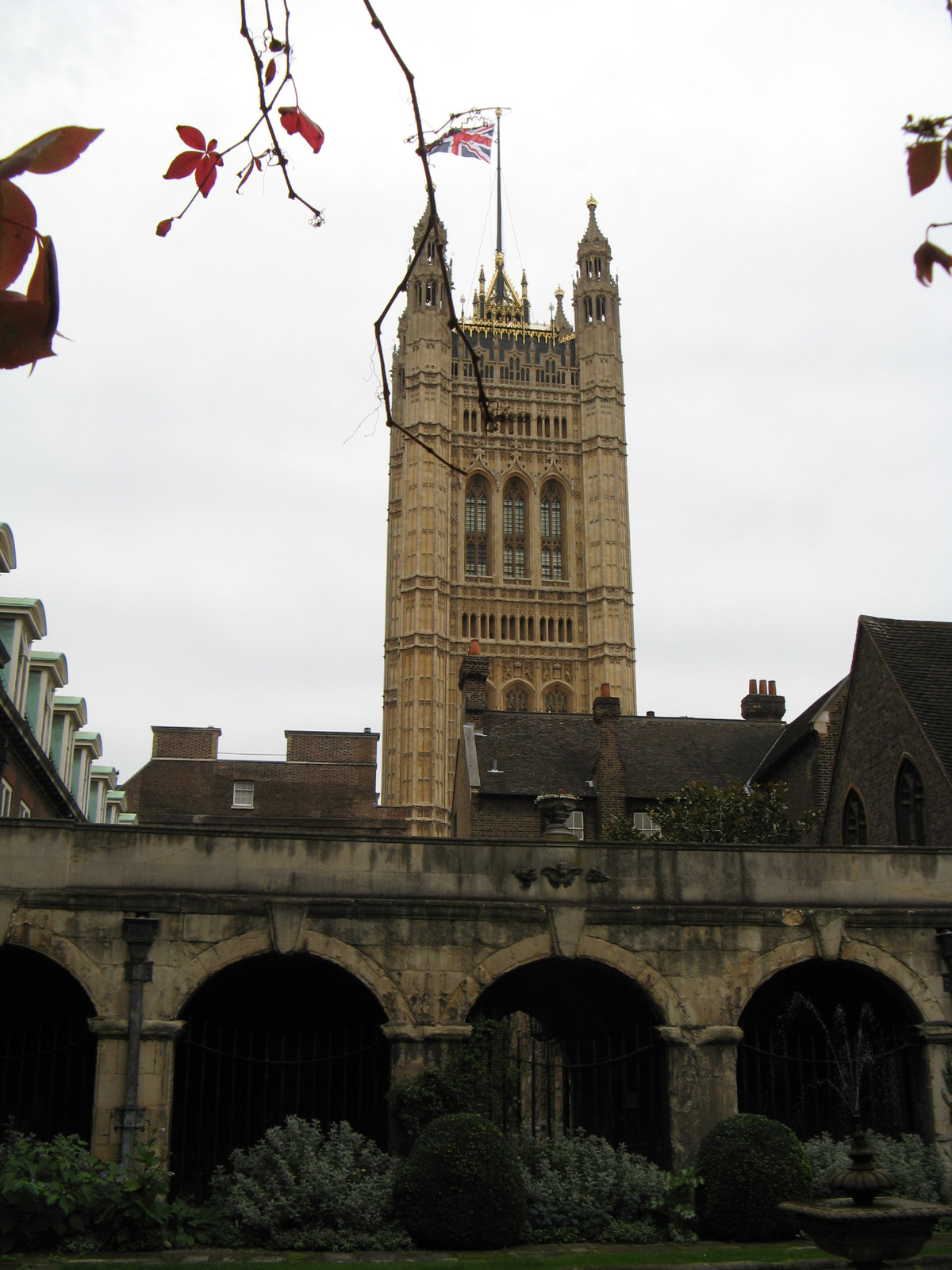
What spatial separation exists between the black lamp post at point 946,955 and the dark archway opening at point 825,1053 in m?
0.59

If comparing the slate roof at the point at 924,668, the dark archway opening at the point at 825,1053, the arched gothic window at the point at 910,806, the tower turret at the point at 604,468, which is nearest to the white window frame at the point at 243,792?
the slate roof at the point at 924,668

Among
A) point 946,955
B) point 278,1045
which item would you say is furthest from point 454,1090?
point 946,955

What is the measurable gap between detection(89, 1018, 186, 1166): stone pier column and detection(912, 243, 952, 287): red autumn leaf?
580 inches

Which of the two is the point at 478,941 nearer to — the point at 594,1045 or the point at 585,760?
the point at 594,1045

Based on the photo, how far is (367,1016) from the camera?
2089cm

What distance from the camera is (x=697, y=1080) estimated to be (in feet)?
55.3

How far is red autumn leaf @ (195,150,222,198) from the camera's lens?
4.18 meters

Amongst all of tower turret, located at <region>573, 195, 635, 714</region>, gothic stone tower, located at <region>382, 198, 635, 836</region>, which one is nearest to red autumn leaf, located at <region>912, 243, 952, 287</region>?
gothic stone tower, located at <region>382, 198, 635, 836</region>

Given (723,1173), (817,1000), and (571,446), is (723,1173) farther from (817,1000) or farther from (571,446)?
(571,446)

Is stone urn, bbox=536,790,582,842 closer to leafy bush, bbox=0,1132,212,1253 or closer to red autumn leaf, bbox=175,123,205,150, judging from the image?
leafy bush, bbox=0,1132,212,1253

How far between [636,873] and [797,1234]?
4918 mm

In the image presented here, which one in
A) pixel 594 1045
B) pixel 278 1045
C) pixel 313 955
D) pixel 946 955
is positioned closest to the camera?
pixel 313 955

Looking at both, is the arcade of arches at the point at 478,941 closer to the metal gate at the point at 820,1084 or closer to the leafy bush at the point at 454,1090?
the metal gate at the point at 820,1084

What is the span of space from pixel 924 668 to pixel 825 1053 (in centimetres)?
780
